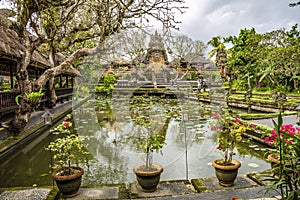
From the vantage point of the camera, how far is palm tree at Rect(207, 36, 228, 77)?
23.1 m

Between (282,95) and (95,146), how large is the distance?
851cm

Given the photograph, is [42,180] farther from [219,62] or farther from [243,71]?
[219,62]

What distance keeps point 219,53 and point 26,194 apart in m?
23.7

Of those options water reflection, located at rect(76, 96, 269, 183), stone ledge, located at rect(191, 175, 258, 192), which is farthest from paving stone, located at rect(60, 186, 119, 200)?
stone ledge, located at rect(191, 175, 258, 192)

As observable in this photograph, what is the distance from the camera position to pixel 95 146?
587 centimetres

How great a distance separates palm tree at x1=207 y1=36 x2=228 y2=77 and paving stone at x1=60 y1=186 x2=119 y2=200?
21.4 meters

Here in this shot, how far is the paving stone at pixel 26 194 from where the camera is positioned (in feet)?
9.16

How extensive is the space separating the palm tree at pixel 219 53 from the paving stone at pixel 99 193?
70.2 ft

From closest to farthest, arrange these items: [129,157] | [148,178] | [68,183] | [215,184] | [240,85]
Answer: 1. [68,183]
2. [148,178]
3. [215,184]
4. [129,157]
5. [240,85]

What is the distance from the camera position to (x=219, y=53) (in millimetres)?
24156

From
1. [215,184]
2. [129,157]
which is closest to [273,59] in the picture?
[129,157]

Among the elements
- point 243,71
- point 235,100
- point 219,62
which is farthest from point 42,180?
point 219,62

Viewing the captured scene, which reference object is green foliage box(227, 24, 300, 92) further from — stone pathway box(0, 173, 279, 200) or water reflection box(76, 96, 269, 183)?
stone pathway box(0, 173, 279, 200)

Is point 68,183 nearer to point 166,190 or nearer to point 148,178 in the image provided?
point 148,178
